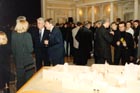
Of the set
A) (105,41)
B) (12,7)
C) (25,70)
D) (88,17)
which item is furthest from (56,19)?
(25,70)

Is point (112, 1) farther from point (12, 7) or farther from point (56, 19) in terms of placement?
point (12, 7)

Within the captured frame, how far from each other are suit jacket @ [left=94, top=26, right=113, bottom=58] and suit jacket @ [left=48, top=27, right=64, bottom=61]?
100 centimetres

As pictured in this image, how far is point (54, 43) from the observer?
502cm

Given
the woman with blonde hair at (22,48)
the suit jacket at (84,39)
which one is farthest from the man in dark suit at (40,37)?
the suit jacket at (84,39)

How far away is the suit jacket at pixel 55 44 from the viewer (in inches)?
196

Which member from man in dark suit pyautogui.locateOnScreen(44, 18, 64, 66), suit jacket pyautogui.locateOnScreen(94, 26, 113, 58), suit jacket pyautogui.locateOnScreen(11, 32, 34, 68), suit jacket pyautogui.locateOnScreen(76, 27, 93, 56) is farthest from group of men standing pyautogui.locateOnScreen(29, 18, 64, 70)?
suit jacket pyautogui.locateOnScreen(76, 27, 93, 56)

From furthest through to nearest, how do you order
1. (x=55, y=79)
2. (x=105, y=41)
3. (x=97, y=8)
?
(x=97, y=8) → (x=105, y=41) → (x=55, y=79)

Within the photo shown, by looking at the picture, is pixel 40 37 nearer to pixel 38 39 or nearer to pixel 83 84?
pixel 38 39

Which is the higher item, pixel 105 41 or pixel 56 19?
pixel 56 19

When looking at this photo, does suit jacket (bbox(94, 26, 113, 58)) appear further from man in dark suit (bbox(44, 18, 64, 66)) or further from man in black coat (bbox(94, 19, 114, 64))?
man in dark suit (bbox(44, 18, 64, 66))

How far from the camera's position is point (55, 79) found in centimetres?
301

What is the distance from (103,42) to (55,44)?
3.85 ft

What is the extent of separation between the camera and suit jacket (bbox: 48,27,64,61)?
4984mm

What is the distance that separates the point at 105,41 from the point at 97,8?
6.05m
